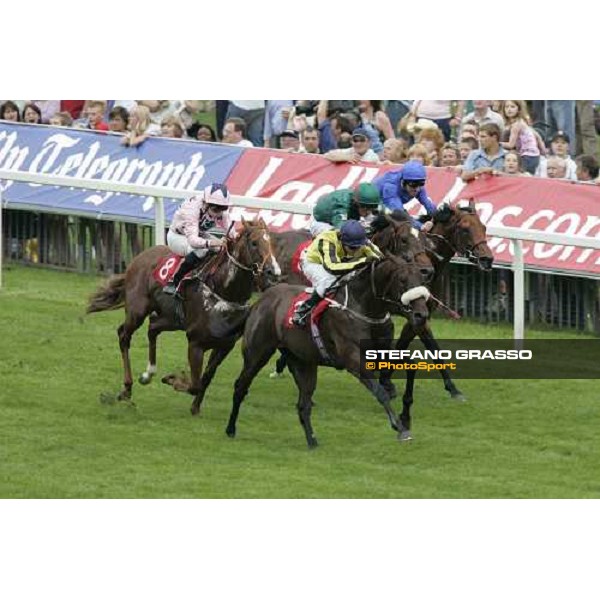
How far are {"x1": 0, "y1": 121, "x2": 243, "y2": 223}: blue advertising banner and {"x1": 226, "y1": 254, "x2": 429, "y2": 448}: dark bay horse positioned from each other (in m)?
5.50

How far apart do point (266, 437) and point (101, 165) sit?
7.01 metres

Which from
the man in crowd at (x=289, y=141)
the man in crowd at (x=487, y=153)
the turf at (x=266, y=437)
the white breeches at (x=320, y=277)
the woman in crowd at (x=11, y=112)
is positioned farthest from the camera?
the woman in crowd at (x=11, y=112)

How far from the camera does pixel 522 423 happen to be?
17781 millimetres

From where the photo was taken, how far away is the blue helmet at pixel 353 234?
1639cm

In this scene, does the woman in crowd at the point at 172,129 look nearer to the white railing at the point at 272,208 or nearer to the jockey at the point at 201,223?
the white railing at the point at 272,208

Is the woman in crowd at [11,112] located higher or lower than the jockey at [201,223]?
higher

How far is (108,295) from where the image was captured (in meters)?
19.2

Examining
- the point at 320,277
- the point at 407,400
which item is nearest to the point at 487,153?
the point at 407,400

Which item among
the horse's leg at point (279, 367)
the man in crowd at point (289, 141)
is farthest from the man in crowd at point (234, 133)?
the horse's leg at point (279, 367)

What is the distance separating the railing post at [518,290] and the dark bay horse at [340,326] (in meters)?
2.71

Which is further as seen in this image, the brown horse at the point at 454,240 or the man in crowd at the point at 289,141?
the man in crowd at the point at 289,141

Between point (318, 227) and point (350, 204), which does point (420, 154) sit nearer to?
point (318, 227)

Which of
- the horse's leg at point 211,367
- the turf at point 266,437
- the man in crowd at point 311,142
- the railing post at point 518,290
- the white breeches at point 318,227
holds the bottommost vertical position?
the turf at point 266,437

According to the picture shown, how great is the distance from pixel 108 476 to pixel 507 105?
25.4ft
